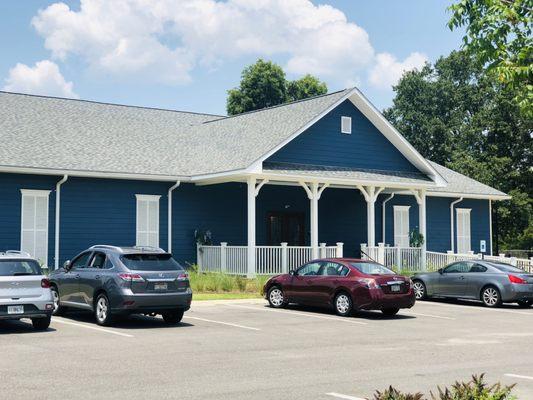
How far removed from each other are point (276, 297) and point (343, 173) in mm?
9635

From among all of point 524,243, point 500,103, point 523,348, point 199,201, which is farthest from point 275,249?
point 524,243

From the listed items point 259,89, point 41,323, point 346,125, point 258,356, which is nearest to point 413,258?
point 346,125

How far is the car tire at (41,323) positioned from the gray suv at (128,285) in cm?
90

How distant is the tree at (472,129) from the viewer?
5156cm

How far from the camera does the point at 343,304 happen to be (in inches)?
752

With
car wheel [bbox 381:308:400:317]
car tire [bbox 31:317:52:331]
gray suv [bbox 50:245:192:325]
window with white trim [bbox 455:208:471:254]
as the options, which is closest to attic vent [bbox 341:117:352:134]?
window with white trim [bbox 455:208:471:254]

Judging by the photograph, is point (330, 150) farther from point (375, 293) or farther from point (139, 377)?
point (139, 377)

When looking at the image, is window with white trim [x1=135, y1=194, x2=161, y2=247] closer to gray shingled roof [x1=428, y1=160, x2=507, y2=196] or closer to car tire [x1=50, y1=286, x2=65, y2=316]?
car tire [x1=50, y1=286, x2=65, y2=316]

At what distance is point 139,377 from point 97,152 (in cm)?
1858

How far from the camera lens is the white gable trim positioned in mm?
28522

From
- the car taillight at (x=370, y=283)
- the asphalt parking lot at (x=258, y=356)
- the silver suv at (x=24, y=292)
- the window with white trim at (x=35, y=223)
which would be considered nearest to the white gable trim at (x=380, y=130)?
the window with white trim at (x=35, y=223)

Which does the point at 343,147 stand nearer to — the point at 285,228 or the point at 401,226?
the point at 285,228

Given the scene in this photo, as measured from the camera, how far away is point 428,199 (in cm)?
3612

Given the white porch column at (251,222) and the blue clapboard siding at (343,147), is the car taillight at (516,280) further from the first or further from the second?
the blue clapboard siding at (343,147)
